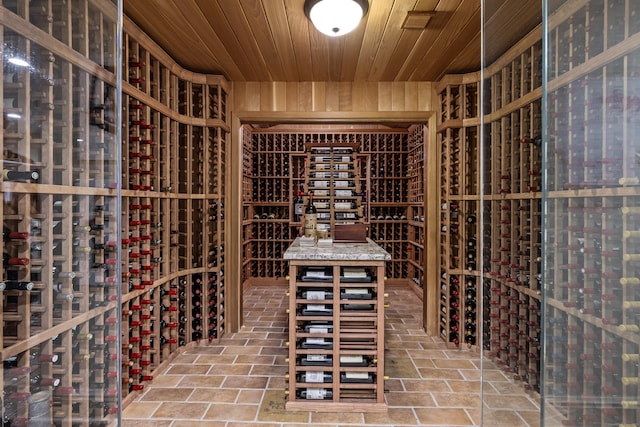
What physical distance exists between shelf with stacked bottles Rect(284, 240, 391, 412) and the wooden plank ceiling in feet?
5.46

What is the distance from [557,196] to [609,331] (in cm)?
48

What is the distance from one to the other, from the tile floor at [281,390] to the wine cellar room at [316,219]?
18 millimetres

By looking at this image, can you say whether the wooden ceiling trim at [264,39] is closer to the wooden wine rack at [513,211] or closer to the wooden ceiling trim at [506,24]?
the wooden ceiling trim at [506,24]

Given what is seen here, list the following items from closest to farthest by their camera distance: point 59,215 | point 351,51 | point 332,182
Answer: point 59,215 < point 351,51 < point 332,182

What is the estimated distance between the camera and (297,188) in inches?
225

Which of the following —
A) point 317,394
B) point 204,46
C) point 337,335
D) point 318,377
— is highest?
point 204,46

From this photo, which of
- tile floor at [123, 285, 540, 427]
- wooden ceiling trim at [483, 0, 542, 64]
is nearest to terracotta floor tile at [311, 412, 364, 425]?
tile floor at [123, 285, 540, 427]

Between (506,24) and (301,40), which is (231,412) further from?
(301,40)

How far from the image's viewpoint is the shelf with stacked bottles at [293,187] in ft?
18.6

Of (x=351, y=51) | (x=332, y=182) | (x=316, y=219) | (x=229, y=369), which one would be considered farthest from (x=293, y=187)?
(x=229, y=369)

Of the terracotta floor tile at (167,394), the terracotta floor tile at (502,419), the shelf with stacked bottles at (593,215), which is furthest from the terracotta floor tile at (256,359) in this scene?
the shelf with stacked bottles at (593,215)

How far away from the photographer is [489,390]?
1.34 meters

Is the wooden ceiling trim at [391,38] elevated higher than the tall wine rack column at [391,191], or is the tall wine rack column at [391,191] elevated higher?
the wooden ceiling trim at [391,38]

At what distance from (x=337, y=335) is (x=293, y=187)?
3705 mm
